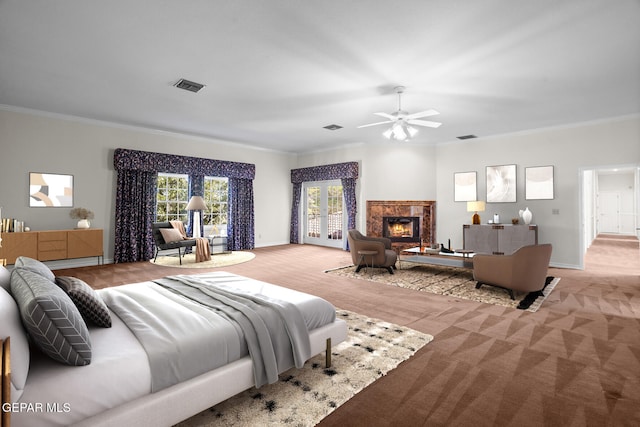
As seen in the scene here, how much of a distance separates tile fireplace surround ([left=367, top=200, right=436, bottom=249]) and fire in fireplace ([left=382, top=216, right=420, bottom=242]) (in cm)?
9

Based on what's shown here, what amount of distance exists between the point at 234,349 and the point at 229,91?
146 inches

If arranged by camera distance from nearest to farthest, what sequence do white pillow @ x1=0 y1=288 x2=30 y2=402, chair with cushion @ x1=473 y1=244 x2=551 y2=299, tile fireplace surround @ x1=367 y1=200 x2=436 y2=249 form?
white pillow @ x1=0 y1=288 x2=30 y2=402
chair with cushion @ x1=473 y1=244 x2=551 y2=299
tile fireplace surround @ x1=367 y1=200 x2=436 y2=249

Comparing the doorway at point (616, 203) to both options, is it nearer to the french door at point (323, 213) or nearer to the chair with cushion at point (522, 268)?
the french door at point (323, 213)

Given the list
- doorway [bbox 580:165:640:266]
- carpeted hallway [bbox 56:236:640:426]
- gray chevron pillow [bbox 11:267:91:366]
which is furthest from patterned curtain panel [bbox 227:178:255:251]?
doorway [bbox 580:165:640:266]

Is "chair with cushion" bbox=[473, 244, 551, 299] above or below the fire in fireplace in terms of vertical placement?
below

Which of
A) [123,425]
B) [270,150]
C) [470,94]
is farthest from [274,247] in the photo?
[123,425]

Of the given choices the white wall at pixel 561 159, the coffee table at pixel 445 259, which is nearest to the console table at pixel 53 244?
the coffee table at pixel 445 259

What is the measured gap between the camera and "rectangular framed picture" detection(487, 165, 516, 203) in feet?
22.2

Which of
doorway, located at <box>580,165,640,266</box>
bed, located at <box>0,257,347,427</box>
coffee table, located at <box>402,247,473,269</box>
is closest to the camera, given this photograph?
bed, located at <box>0,257,347,427</box>

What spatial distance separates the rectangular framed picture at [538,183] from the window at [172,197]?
24.2ft

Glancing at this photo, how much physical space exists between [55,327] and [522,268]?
14.3ft

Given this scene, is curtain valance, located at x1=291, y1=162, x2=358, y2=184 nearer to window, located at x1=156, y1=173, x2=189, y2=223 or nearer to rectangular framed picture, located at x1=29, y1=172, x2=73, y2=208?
window, located at x1=156, y1=173, x2=189, y2=223

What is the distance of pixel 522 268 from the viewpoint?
3893mm

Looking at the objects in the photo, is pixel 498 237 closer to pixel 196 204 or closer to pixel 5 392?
pixel 196 204
